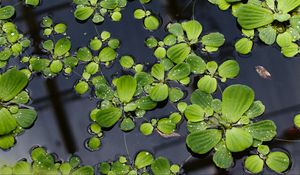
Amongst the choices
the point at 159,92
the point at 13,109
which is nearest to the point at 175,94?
the point at 159,92

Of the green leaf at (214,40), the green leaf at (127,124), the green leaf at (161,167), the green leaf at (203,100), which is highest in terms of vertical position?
the green leaf at (214,40)

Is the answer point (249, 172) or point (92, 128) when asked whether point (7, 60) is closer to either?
point (92, 128)

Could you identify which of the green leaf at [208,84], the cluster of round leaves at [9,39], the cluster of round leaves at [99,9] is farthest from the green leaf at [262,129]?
the cluster of round leaves at [9,39]

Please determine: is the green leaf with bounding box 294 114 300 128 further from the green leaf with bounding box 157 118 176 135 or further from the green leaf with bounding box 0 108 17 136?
the green leaf with bounding box 0 108 17 136

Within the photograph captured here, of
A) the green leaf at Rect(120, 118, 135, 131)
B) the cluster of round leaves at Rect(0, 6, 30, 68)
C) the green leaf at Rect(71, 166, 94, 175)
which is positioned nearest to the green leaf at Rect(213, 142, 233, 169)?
the green leaf at Rect(120, 118, 135, 131)

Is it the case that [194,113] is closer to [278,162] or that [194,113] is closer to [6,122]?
[278,162]

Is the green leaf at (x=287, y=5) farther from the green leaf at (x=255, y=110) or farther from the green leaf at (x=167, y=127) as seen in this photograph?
the green leaf at (x=167, y=127)

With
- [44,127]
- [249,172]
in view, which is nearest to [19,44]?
[44,127]

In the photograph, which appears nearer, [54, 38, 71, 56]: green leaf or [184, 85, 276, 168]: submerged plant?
[184, 85, 276, 168]: submerged plant
